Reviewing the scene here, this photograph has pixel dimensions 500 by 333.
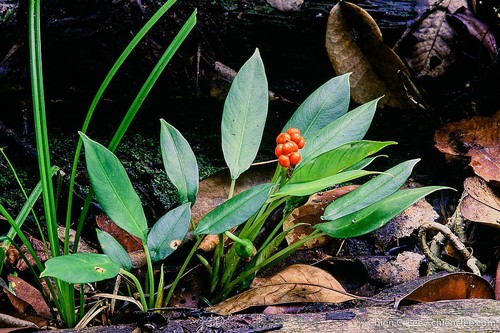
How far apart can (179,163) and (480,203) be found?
864 mm

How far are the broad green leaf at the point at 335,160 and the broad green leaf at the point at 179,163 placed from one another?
0.22 m

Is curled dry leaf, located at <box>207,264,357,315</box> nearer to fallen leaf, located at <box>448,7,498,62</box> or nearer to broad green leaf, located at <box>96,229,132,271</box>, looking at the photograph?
broad green leaf, located at <box>96,229,132,271</box>

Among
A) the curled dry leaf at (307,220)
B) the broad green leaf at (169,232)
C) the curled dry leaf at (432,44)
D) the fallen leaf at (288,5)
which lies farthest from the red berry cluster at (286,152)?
the curled dry leaf at (432,44)

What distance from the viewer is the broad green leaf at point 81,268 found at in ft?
2.94

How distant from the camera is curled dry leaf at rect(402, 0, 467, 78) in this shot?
162 cm

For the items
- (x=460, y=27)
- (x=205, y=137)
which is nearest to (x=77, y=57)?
(x=205, y=137)

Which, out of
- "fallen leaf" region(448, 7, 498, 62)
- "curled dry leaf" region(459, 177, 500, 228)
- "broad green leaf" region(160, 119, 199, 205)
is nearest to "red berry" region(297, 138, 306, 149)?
"broad green leaf" region(160, 119, 199, 205)

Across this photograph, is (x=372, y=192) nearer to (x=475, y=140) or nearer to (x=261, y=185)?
(x=261, y=185)

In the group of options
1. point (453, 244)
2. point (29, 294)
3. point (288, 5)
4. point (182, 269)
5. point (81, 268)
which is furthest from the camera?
point (288, 5)

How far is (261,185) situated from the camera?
1.05 m

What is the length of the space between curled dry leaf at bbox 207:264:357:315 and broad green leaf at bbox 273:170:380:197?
10.2 inches

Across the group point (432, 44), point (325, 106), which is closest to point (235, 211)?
point (325, 106)

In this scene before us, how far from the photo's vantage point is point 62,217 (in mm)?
1561

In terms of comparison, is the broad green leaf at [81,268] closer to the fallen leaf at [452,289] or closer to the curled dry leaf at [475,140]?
the fallen leaf at [452,289]
